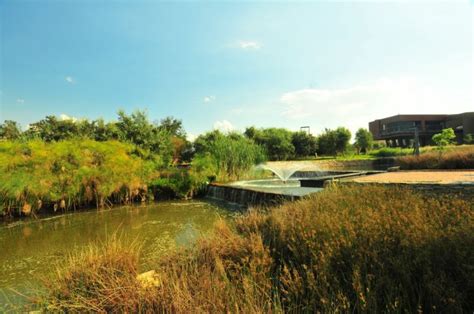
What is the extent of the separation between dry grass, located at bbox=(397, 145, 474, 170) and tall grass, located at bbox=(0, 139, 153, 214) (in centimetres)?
1363

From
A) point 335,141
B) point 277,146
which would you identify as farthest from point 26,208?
point 335,141

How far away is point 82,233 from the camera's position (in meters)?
7.40

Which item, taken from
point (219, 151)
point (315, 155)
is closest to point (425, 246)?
point (219, 151)

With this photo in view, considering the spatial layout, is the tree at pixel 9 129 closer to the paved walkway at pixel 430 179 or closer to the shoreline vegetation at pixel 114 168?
the shoreline vegetation at pixel 114 168

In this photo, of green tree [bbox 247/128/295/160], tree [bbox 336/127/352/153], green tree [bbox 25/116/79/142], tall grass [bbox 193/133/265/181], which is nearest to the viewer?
tall grass [bbox 193/133/265/181]

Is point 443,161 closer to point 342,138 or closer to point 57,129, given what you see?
point 342,138

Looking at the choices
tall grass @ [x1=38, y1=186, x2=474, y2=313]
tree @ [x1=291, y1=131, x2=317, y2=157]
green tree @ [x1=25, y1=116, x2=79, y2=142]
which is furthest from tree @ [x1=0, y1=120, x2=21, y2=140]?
tall grass @ [x1=38, y1=186, x2=474, y2=313]

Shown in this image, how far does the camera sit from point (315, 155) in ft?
116

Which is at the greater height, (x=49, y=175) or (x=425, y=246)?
(x=49, y=175)

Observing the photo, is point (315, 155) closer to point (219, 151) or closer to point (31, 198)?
point (219, 151)

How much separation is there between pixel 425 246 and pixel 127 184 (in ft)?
37.1

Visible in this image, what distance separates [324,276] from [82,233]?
742cm

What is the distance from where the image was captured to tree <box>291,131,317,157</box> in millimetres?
33719

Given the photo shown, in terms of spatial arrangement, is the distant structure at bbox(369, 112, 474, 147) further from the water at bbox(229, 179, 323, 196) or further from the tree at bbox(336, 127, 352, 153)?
the water at bbox(229, 179, 323, 196)
